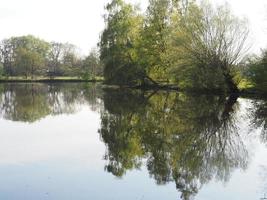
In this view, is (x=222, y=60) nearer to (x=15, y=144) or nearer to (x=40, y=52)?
(x=15, y=144)

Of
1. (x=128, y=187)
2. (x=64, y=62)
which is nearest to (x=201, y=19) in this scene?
(x=128, y=187)

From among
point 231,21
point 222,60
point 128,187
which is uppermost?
point 231,21

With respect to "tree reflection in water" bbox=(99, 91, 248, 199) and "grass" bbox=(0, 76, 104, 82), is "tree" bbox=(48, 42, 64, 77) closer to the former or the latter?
"grass" bbox=(0, 76, 104, 82)

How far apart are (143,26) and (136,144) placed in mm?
45471

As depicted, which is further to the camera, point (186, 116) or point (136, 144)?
point (186, 116)

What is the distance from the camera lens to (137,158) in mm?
14016

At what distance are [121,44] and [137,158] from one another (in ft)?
154

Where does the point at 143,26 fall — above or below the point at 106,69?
above

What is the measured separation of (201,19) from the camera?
43.6 metres

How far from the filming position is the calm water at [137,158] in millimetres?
10344

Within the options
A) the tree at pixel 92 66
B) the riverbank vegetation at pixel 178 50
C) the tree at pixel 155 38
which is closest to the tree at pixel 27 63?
the tree at pixel 92 66

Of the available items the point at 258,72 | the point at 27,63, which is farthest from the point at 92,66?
the point at 258,72

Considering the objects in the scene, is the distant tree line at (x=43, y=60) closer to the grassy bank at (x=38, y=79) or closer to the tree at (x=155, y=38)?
the grassy bank at (x=38, y=79)

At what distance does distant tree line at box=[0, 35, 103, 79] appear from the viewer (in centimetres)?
10900
